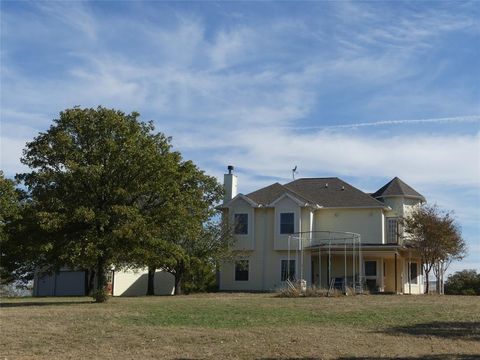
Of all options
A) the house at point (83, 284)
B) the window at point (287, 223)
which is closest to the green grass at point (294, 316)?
the window at point (287, 223)

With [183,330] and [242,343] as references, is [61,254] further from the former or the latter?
[242,343]

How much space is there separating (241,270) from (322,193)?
26.2ft

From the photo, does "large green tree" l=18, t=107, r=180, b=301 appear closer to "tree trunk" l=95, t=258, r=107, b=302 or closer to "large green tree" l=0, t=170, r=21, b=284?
"tree trunk" l=95, t=258, r=107, b=302

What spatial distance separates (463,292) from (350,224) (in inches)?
366

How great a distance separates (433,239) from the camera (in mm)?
38125

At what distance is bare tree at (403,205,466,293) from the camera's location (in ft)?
125

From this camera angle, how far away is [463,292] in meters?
43.1

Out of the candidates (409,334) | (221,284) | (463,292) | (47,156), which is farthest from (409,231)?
(409,334)

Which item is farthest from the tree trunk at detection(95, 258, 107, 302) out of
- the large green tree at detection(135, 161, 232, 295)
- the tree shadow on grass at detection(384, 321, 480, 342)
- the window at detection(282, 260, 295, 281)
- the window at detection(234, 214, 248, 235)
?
the window at detection(282, 260, 295, 281)

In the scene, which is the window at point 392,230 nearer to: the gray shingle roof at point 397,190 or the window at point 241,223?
the gray shingle roof at point 397,190

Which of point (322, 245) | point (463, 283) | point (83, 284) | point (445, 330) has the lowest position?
point (445, 330)

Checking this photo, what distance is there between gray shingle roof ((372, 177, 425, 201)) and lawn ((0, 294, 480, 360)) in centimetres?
2321

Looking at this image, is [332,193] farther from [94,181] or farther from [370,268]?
[94,181]

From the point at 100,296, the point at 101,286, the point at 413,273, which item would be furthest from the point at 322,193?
the point at 100,296
